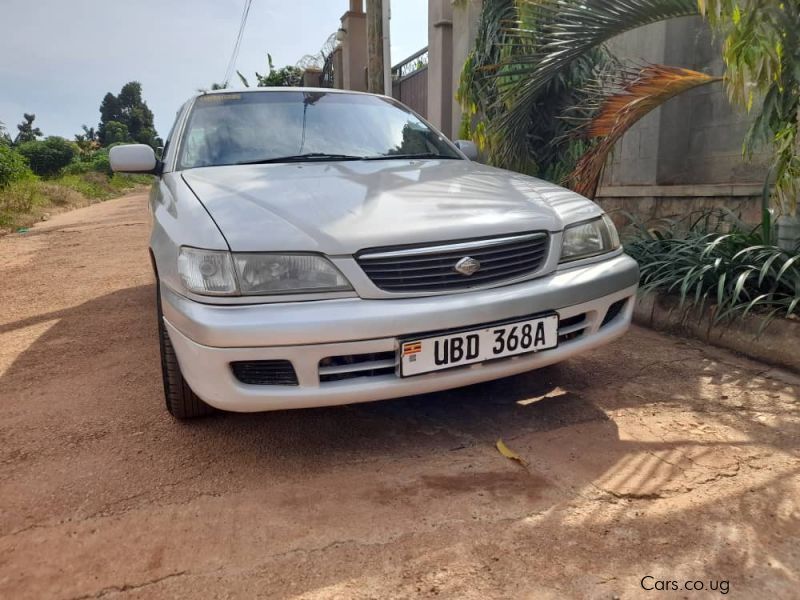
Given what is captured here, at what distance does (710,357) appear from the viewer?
10.3 feet

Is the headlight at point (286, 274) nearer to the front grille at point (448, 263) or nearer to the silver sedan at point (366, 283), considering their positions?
the silver sedan at point (366, 283)

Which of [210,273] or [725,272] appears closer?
Answer: [210,273]

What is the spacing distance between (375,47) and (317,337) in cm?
675

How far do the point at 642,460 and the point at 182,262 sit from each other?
1737 millimetres

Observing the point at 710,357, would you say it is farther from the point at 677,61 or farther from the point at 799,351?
the point at 677,61

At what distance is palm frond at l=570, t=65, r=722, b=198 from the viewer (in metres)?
3.68

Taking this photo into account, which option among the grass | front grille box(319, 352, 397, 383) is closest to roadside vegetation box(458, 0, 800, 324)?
front grille box(319, 352, 397, 383)

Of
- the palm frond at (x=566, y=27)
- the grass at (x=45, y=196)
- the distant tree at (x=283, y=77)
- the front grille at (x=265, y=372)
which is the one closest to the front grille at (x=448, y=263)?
the front grille at (x=265, y=372)

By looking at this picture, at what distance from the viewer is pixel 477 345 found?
2043 millimetres

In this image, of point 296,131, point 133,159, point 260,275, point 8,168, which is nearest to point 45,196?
point 8,168

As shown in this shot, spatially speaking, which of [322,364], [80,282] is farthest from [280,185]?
[80,282]

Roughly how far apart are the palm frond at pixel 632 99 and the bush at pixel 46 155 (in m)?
23.7

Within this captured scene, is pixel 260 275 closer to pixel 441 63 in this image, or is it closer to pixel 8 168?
pixel 441 63

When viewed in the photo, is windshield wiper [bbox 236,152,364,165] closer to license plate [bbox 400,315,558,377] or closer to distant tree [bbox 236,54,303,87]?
license plate [bbox 400,315,558,377]
